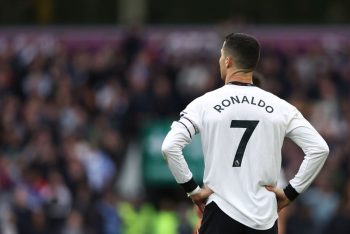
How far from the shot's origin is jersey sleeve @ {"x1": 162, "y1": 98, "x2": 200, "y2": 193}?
21.4 feet

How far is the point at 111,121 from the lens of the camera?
57.3 ft

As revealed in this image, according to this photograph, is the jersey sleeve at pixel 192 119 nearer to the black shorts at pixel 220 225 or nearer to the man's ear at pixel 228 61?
the man's ear at pixel 228 61

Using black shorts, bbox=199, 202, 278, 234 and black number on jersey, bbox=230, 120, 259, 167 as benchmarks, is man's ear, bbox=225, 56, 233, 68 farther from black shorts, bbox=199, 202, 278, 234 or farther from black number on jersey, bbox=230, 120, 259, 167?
black shorts, bbox=199, 202, 278, 234

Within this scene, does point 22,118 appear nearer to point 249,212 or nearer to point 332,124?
point 332,124

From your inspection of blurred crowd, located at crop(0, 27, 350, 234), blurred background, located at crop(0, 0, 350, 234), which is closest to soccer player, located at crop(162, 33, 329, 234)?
blurred background, located at crop(0, 0, 350, 234)

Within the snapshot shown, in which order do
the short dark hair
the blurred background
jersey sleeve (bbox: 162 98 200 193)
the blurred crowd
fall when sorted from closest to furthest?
1. jersey sleeve (bbox: 162 98 200 193)
2. the short dark hair
3. the blurred crowd
4. the blurred background

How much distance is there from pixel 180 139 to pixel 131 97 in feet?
36.0

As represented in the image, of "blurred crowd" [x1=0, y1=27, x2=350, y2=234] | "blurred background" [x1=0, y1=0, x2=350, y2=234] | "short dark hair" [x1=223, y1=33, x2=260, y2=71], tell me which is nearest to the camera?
"short dark hair" [x1=223, y1=33, x2=260, y2=71]

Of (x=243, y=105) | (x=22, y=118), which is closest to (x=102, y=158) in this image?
(x=22, y=118)

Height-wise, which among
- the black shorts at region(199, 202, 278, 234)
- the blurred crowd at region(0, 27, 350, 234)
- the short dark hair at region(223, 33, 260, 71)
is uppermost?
the short dark hair at region(223, 33, 260, 71)

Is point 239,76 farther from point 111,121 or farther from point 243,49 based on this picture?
point 111,121

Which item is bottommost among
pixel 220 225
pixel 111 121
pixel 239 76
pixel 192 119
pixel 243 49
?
pixel 111 121

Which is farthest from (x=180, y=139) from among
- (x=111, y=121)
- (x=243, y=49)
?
(x=111, y=121)

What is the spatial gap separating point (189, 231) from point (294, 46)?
6228mm
